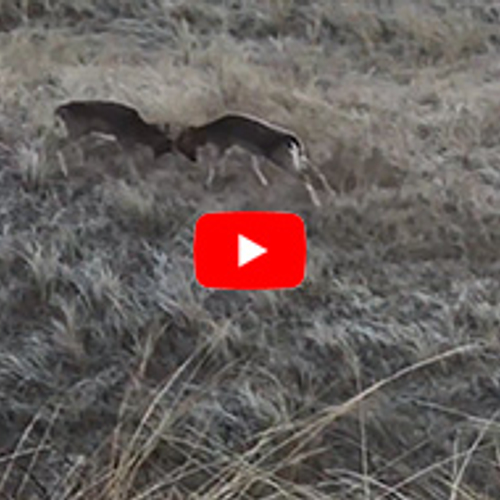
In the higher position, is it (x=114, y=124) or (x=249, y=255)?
(x=249, y=255)

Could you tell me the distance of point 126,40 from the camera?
6.13 m

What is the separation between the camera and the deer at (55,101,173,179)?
14.8 feet

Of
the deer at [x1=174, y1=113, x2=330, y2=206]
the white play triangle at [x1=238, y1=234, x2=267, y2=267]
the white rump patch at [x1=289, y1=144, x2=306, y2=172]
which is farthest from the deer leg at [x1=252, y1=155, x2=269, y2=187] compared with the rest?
the white play triangle at [x1=238, y1=234, x2=267, y2=267]

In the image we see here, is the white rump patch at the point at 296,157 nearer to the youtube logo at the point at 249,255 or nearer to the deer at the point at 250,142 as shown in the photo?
the deer at the point at 250,142

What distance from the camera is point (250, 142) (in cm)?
442

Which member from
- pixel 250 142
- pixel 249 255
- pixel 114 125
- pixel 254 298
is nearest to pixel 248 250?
pixel 249 255

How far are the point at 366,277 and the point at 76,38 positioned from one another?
9.35 feet

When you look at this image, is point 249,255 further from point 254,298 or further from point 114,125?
point 114,125

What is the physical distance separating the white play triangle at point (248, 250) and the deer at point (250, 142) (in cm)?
79

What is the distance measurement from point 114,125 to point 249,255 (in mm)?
1203

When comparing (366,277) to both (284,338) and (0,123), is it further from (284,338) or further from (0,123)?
(0,123)

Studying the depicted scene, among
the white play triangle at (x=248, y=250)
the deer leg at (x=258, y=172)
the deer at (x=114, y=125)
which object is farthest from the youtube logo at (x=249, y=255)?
the deer at (x=114, y=125)

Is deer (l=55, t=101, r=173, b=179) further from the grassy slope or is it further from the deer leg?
the deer leg

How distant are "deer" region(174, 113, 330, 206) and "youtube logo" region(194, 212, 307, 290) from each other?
1.41 feet
